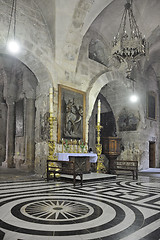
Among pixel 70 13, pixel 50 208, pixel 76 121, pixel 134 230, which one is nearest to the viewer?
pixel 134 230

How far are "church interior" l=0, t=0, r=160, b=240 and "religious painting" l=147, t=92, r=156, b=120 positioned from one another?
8 centimetres

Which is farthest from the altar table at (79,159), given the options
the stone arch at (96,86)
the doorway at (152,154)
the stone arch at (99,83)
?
the doorway at (152,154)

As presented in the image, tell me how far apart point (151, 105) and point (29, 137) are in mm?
9183

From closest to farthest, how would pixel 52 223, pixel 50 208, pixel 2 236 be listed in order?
pixel 2 236, pixel 52 223, pixel 50 208

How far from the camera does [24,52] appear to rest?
8.08 m

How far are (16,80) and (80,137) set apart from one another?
5803 mm

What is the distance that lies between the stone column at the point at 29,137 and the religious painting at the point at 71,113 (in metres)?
3.14

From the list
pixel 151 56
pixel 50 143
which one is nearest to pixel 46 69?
pixel 50 143

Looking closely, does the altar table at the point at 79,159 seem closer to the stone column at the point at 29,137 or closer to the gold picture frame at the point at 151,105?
the stone column at the point at 29,137

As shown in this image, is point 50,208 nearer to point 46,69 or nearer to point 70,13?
point 46,69

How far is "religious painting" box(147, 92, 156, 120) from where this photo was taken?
15673 mm

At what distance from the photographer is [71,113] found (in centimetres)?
934

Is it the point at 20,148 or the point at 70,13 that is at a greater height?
the point at 70,13

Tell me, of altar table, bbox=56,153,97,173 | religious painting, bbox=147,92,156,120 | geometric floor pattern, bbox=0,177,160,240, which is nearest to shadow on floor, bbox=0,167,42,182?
altar table, bbox=56,153,97,173
